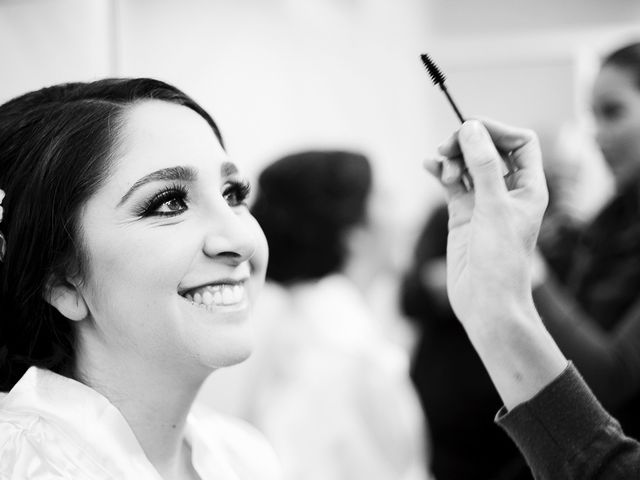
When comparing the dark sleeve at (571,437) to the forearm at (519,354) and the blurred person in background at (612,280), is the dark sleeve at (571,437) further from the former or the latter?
the blurred person in background at (612,280)

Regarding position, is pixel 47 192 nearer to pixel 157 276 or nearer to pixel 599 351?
pixel 157 276

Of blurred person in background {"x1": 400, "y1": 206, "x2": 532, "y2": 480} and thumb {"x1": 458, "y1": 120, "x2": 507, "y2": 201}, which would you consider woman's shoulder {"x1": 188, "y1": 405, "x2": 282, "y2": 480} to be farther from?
blurred person in background {"x1": 400, "y1": 206, "x2": 532, "y2": 480}

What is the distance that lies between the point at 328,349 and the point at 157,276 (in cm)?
91

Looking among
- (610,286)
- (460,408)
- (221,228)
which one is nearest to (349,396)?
(460,408)

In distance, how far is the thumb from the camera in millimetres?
970

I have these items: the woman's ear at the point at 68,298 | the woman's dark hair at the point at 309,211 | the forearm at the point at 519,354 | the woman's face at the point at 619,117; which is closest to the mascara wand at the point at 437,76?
the forearm at the point at 519,354

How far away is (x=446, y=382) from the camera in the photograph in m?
1.95

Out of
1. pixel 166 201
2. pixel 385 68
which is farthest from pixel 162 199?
pixel 385 68

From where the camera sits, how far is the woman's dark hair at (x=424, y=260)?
2.05m

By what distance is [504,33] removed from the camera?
3896 millimetres

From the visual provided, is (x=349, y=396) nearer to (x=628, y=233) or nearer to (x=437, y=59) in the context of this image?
(x=628, y=233)

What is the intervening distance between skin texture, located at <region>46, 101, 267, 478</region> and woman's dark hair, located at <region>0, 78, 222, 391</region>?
0.02 m

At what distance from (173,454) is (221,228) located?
1.06 ft

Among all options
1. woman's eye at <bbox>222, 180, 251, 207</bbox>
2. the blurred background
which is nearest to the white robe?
woman's eye at <bbox>222, 180, 251, 207</bbox>
